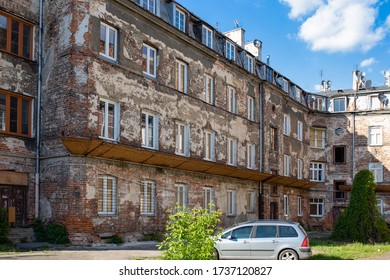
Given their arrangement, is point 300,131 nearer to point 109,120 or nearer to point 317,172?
point 317,172

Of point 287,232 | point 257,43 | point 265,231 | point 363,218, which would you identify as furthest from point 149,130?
point 257,43

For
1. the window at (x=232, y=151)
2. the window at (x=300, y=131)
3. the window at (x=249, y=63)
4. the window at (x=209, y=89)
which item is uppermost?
the window at (x=249, y=63)

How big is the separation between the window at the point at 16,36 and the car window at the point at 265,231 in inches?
466

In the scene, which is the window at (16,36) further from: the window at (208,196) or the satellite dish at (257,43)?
the satellite dish at (257,43)

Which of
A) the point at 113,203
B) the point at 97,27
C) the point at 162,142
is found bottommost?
the point at 113,203

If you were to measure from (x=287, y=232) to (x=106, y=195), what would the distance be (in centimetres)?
822

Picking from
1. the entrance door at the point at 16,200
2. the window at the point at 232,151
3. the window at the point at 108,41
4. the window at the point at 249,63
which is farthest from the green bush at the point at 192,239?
the window at the point at 249,63

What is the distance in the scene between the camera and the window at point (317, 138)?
148 ft

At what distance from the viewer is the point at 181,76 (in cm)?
2559

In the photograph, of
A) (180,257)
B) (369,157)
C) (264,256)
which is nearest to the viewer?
(180,257)

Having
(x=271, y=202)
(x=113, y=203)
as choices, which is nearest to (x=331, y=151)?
(x=271, y=202)

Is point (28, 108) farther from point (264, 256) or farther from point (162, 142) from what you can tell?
point (264, 256)

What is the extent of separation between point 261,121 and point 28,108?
59.3 feet

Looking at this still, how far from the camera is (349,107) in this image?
45.5 meters
